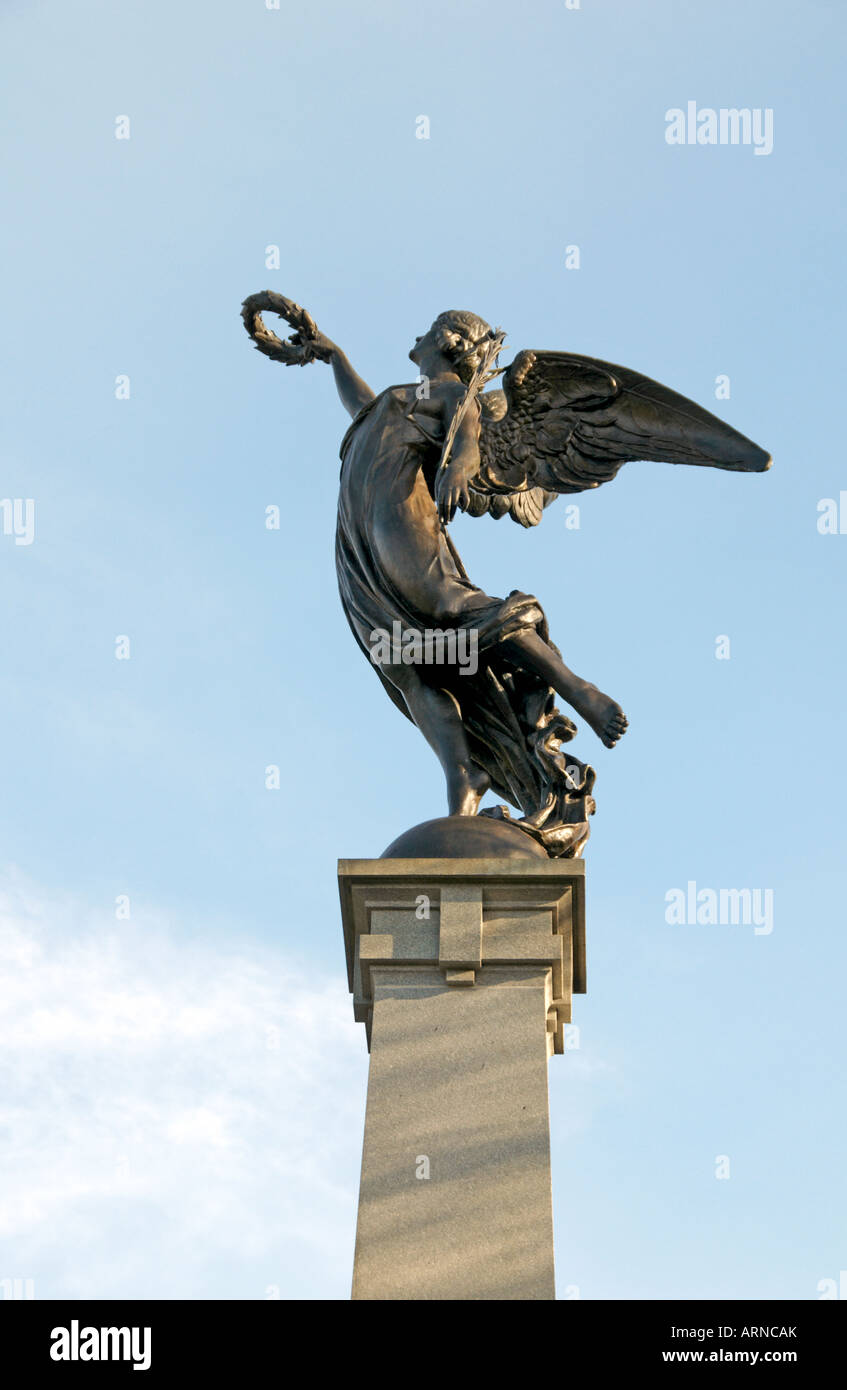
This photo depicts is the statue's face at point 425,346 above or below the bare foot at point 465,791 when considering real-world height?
above

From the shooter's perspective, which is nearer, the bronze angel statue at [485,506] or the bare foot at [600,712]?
the bare foot at [600,712]

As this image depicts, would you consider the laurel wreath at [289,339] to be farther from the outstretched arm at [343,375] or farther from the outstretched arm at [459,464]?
the outstretched arm at [459,464]

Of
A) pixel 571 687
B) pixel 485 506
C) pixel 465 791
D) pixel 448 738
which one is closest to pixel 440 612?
pixel 448 738

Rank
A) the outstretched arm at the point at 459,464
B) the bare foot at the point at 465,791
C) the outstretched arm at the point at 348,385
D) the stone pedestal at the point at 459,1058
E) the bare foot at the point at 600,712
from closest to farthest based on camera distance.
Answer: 1. the stone pedestal at the point at 459,1058
2. the bare foot at the point at 600,712
3. the bare foot at the point at 465,791
4. the outstretched arm at the point at 459,464
5. the outstretched arm at the point at 348,385

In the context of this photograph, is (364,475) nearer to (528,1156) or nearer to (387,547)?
(387,547)

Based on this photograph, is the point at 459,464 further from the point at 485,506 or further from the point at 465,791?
the point at 465,791

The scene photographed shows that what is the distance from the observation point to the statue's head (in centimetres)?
1065

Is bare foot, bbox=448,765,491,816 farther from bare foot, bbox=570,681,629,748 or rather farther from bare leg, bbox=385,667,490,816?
bare foot, bbox=570,681,629,748

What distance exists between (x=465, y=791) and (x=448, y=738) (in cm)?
34

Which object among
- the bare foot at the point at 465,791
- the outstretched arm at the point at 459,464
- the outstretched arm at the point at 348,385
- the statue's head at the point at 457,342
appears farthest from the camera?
the outstretched arm at the point at 348,385

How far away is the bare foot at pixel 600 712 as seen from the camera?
9461mm

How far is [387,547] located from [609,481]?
1.79 metres

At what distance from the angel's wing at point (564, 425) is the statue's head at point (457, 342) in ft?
1.31

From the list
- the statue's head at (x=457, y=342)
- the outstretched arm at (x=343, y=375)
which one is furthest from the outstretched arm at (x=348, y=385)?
the statue's head at (x=457, y=342)
